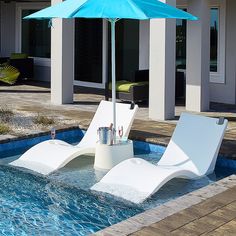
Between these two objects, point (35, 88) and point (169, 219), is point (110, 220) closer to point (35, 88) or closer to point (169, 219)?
point (169, 219)

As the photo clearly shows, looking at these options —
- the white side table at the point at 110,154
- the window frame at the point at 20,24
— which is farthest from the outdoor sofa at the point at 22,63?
the white side table at the point at 110,154

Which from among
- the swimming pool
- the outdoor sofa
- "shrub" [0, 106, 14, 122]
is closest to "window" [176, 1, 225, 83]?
"shrub" [0, 106, 14, 122]

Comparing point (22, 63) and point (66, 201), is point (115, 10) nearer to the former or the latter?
point (66, 201)

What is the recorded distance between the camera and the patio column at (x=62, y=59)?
13.2m

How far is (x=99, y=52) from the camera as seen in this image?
16.9 meters

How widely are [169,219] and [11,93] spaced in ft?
37.1

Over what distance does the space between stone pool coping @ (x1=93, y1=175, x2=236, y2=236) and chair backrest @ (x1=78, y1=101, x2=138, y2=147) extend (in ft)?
8.71

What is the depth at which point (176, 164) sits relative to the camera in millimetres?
7781

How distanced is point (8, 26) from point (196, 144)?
13.6m

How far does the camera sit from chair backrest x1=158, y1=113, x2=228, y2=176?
24.7ft

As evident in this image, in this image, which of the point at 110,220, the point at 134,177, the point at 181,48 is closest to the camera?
the point at 110,220

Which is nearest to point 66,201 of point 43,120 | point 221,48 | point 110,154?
point 110,154

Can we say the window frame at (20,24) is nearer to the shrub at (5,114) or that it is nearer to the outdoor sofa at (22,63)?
the outdoor sofa at (22,63)

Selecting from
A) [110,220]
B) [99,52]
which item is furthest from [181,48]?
[110,220]
